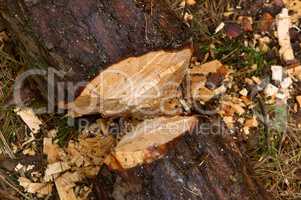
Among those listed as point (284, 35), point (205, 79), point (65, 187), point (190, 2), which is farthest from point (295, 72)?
point (65, 187)

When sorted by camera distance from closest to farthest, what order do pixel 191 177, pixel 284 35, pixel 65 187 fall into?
pixel 191 177
pixel 65 187
pixel 284 35

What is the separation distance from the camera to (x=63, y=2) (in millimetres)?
1892

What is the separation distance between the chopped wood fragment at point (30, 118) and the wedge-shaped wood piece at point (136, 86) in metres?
0.31

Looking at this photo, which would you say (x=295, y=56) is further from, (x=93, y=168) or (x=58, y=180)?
(x=58, y=180)

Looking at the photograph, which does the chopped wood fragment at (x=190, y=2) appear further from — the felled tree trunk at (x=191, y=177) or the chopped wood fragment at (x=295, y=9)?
the felled tree trunk at (x=191, y=177)

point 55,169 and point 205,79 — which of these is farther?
point 205,79

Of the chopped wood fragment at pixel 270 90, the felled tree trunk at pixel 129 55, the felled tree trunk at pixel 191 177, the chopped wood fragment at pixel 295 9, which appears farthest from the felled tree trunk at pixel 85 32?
the chopped wood fragment at pixel 295 9

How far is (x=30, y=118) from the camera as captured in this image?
228cm

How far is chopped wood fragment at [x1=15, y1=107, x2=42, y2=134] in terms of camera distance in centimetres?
227

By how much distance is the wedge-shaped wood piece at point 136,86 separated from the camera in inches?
75.2

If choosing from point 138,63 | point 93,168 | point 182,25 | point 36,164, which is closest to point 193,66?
point 182,25

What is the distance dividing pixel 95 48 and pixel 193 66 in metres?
0.62

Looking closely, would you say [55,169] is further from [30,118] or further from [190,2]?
[190,2]

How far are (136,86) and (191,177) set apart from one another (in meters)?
0.40
